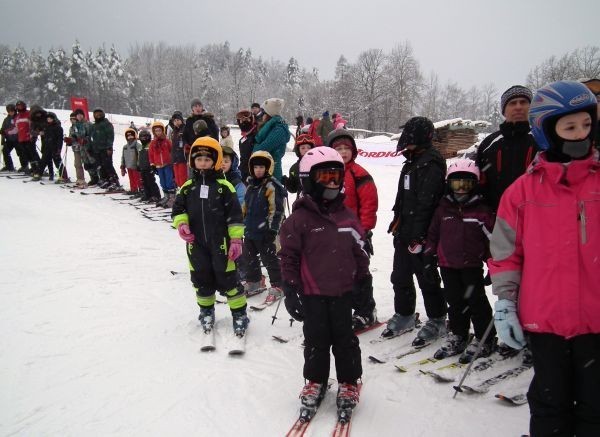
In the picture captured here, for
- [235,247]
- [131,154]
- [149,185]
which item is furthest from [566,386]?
[131,154]

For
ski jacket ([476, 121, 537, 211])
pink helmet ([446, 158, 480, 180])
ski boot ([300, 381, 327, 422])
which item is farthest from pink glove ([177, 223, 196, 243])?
ski jacket ([476, 121, 537, 211])

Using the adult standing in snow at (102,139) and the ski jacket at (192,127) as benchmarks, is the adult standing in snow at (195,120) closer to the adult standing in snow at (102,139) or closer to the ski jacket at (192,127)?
the ski jacket at (192,127)

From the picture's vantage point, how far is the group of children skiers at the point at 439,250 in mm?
2012

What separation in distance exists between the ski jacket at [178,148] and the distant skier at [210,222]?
5.97 metres

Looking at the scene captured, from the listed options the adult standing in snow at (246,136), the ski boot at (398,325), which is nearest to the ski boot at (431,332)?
the ski boot at (398,325)

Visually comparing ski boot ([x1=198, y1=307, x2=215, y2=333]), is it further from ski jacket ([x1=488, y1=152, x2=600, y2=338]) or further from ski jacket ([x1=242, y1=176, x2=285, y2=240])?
ski jacket ([x1=488, y1=152, x2=600, y2=338])

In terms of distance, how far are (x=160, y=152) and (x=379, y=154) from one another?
10.5 meters

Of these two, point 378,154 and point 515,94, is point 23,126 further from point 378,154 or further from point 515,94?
point 515,94

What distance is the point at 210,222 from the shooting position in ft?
14.6

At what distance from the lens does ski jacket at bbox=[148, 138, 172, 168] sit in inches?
436

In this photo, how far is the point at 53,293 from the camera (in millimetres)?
5598

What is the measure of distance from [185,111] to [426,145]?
254 ft

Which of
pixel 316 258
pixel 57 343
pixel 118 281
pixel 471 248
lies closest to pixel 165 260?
pixel 118 281

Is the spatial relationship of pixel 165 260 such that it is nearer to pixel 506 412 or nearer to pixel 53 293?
pixel 53 293
